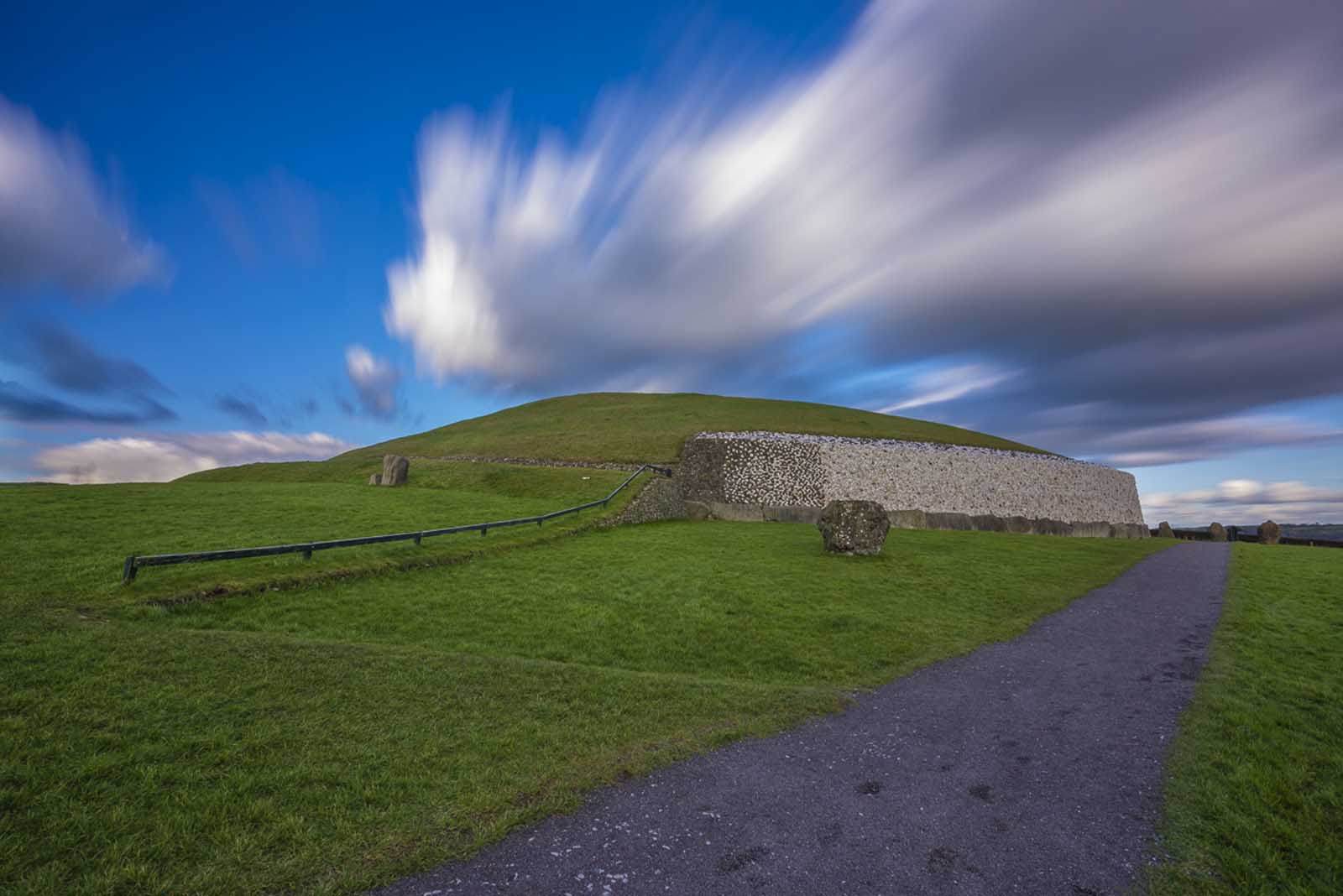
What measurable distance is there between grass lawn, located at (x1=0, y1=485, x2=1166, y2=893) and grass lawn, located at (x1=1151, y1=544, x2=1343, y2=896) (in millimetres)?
4381

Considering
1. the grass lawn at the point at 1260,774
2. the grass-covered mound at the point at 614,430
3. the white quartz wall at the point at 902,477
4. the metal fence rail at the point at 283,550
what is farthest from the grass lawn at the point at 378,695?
the grass-covered mound at the point at 614,430

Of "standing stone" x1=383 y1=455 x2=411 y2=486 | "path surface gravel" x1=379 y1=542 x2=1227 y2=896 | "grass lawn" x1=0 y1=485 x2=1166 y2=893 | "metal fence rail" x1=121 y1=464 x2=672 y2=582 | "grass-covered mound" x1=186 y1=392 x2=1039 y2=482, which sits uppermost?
"grass-covered mound" x1=186 y1=392 x2=1039 y2=482

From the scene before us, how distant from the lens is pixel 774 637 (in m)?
13.6

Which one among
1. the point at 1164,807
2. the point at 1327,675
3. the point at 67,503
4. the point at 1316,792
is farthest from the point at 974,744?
the point at 67,503

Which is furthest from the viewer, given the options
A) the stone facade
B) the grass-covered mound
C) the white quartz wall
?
the grass-covered mound

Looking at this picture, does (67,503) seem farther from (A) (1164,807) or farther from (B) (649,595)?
(A) (1164,807)

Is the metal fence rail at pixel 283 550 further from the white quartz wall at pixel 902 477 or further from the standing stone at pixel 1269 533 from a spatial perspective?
the standing stone at pixel 1269 533

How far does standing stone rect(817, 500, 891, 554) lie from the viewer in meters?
23.1

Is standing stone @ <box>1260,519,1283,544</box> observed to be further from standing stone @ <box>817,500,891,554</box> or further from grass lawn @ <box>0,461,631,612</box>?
grass lawn @ <box>0,461,631,612</box>

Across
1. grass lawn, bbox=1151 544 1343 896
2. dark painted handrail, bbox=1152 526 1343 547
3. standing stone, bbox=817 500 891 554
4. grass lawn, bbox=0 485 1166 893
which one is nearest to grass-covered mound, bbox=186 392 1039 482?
dark painted handrail, bbox=1152 526 1343 547

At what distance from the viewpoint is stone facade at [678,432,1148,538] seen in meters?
43.0

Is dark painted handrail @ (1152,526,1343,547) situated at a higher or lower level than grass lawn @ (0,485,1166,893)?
higher

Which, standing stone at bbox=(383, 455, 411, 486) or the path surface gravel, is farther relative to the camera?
standing stone at bbox=(383, 455, 411, 486)

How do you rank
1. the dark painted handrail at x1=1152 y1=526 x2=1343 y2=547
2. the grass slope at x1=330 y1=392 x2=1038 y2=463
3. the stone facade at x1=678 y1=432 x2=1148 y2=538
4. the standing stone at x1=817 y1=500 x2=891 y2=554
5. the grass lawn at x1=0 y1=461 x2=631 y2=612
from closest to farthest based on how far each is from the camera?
the grass lawn at x1=0 y1=461 x2=631 y2=612
the standing stone at x1=817 y1=500 x2=891 y2=554
the stone facade at x1=678 y1=432 x2=1148 y2=538
the dark painted handrail at x1=1152 y1=526 x2=1343 y2=547
the grass slope at x1=330 y1=392 x2=1038 y2=463
